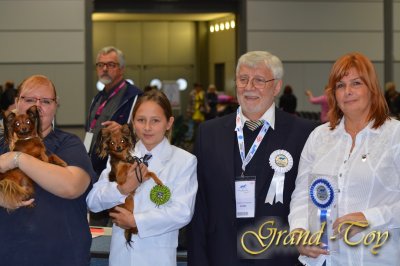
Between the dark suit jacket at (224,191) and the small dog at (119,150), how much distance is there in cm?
34

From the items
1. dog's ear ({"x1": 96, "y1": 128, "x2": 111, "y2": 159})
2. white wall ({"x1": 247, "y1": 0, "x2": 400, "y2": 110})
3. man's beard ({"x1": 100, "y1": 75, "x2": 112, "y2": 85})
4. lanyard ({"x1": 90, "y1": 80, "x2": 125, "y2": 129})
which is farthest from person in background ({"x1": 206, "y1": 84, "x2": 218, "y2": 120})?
dog's ear ({"x1": 96, "y1": 128, "x2": 111, "y2": 159})

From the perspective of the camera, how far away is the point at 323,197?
292 centimetres

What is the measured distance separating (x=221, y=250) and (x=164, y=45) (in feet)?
73.2

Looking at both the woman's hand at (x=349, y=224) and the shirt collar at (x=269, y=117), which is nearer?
the woman's hand at (x=349, y=224)

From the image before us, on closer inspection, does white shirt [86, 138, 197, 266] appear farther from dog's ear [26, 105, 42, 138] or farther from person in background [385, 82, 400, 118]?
person in background [385, 82, 400, 118]

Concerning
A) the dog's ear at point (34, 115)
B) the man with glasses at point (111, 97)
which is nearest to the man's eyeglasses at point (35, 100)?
the dog's ear at point (34, 115)

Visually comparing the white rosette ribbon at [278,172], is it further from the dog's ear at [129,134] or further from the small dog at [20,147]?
the small dog at [20,147]

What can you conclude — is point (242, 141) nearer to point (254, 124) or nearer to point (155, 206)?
point (254, 124)

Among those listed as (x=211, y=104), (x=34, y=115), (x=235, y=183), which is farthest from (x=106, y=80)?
(x=211, y=104)

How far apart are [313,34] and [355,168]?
15289 mm

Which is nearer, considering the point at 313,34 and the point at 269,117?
the point at 269,117

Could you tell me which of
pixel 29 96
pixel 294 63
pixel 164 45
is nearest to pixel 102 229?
pixel 29 96

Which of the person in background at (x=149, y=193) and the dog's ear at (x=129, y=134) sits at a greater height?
the dog's ear at (x=129, y=134)

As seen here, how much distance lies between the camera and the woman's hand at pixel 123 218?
313 cm
